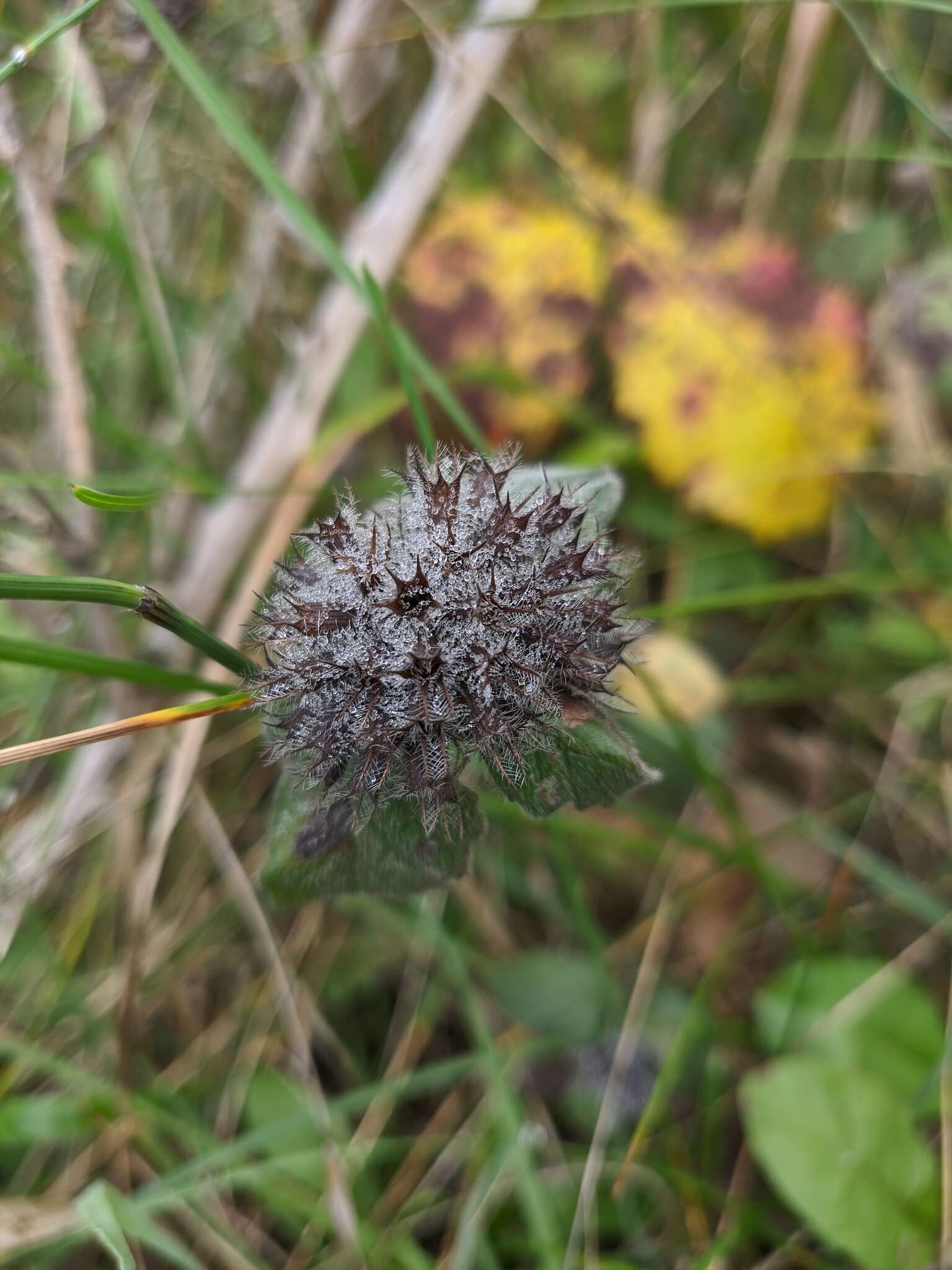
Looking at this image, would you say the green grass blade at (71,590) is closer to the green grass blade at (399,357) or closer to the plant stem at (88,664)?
the plant stem at (88,664)

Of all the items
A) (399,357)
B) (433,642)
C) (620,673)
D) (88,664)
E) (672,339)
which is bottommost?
(433,642)

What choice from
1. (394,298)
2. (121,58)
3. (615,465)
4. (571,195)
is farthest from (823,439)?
(121,58)

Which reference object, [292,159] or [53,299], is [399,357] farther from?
[292,159]

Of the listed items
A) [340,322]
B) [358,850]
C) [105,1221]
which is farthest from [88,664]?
[340,322]

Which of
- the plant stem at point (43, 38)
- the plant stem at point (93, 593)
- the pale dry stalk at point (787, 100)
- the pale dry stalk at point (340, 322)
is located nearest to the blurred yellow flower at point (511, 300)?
the pale dry stalk at point (340, 322)

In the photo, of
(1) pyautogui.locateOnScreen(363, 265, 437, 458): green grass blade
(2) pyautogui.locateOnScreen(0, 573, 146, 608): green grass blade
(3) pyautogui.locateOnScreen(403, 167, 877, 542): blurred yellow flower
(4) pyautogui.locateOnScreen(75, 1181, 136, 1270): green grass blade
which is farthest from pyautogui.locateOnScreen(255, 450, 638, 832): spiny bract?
(3) pyautogui.locateOnScreen(403, 167, 877, 542): blurred yellow flower

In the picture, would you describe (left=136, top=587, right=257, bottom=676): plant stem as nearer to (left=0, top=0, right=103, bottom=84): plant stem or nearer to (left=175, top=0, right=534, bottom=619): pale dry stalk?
(left=0, top=0, right=103, bottom=84): plant stem
